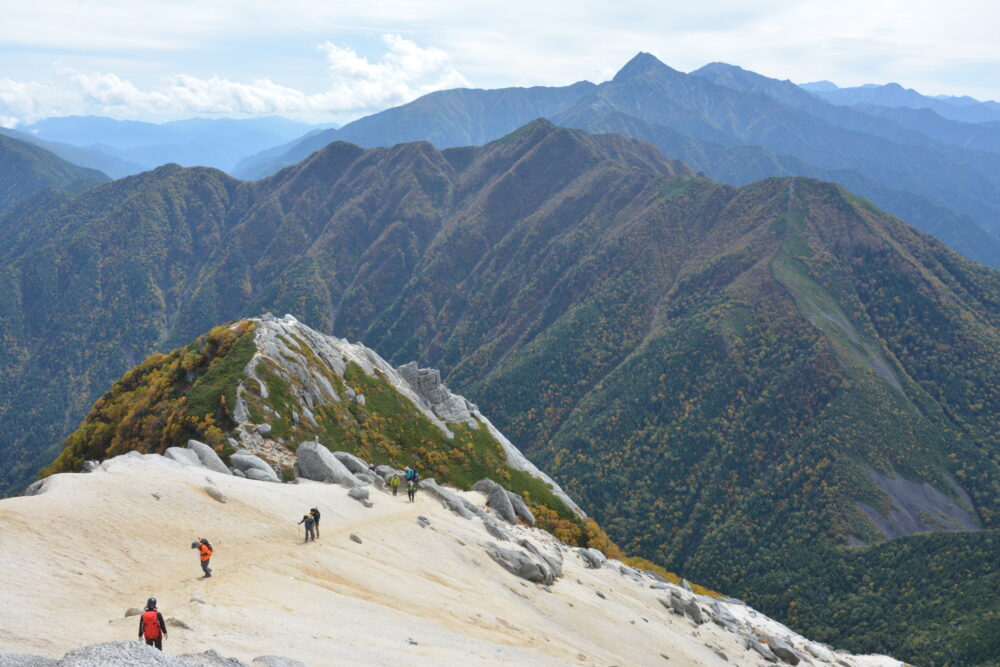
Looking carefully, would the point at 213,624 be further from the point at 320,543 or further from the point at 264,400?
the point at 264,400

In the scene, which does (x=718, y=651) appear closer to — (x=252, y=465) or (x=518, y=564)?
(x=518, y=564)

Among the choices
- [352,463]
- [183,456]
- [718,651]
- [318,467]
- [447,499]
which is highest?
[183,456]

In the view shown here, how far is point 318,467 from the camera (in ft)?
194

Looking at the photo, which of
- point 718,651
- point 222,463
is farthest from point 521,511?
point 222,463

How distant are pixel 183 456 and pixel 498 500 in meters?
37.7

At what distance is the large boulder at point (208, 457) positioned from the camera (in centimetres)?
5358

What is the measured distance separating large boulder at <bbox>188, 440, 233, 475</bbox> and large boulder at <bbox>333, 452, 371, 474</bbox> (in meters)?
13.1

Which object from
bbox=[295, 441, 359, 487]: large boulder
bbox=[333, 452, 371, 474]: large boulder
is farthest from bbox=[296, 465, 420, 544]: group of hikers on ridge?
bbox=[295, 441, 359, 487]: large boulder

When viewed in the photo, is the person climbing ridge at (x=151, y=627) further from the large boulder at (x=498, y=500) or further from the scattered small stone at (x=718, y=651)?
the scattered small stone at (x=718, y=651)

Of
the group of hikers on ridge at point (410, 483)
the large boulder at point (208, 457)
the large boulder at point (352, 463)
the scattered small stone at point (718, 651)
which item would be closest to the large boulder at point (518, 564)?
the group of hikers on ridge at point (410, 483)

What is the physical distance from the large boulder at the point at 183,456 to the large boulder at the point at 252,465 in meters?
3.68

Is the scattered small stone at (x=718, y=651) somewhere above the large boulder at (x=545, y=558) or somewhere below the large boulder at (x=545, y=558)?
below

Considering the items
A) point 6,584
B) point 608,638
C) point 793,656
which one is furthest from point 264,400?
point 793,656

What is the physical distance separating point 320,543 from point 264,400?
3011 cm
